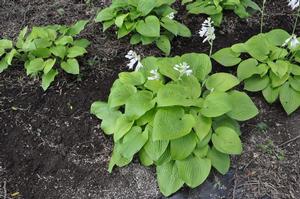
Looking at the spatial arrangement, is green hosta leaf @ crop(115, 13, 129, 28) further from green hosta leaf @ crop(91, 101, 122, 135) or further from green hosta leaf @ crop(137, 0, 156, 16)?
green hosta leaf @ crop(91, 101, 122, 135)

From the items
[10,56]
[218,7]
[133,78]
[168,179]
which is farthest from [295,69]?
[10,56]

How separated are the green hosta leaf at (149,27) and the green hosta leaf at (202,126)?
45.6 inches

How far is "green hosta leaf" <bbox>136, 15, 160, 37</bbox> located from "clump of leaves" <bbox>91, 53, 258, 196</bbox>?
601 millimetres

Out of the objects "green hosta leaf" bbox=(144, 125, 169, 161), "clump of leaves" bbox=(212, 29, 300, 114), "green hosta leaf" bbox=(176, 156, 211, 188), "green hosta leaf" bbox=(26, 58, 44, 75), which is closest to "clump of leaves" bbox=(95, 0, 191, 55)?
"clump of leaves" bbox=(212, 29, 300, 114)

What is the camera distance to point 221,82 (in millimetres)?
3504

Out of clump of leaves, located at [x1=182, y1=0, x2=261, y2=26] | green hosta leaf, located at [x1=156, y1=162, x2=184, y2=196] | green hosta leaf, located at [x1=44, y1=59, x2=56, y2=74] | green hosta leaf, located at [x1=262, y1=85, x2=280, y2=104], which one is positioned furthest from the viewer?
clump of leaves, located at [x1=182, y1=0, x2=261, y2=26]

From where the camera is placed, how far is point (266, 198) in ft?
10.7

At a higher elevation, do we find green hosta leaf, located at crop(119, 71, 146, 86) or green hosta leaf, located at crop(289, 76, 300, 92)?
green hosta leaf, located at crop(119, 71, 146, 86)

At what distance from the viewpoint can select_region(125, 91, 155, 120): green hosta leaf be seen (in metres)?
3.26

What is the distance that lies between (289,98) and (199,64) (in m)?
0.85

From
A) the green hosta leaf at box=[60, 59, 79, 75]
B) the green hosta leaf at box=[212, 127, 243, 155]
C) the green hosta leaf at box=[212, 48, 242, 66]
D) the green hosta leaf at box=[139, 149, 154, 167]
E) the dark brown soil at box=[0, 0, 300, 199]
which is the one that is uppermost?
the green hosta leaf at box=[212, 48, 242, 66]

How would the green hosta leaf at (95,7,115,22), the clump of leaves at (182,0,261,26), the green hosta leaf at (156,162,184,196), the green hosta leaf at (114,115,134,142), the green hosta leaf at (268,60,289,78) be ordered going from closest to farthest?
the green hosta leaf at (156,162,184,196), the green hosta leaf at (114,115,134,142), the green hosta leaf at (268,60,289,78), the green hosta leaf at (95,7,115,22), the clump of leaves at (182,0,261,26)

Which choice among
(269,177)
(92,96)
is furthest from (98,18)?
(269,177)

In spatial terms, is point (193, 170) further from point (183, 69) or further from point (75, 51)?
point (75, 51)
